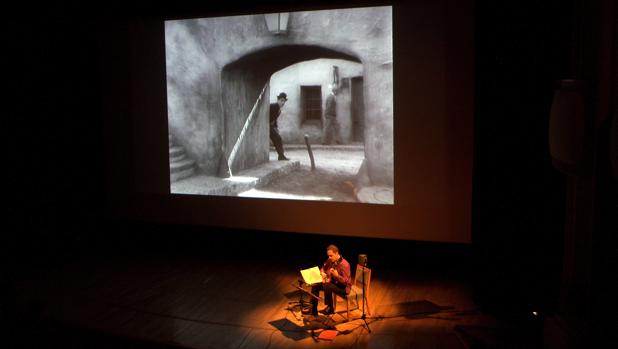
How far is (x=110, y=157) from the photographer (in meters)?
6.79

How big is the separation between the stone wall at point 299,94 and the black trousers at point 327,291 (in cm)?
172

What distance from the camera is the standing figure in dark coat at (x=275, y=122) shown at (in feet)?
19.6

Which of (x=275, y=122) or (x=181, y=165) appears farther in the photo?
(x=181, y=165)

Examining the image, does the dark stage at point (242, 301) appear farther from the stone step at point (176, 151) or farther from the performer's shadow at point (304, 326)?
the stone step at point (176, 151)

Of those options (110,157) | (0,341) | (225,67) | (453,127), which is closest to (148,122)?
(110,157)

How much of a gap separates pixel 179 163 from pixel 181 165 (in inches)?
1.3

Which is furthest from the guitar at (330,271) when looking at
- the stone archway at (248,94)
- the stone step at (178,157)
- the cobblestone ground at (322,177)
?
the stone step at (178,157)

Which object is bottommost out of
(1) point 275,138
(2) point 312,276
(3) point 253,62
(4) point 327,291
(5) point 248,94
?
(4) point 327,291

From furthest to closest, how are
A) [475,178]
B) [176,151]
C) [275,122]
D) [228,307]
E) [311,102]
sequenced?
[176,151]
[275,122]
[311,102]
[228,307]
[475,178]

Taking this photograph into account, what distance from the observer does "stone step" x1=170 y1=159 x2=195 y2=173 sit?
21.0 feet

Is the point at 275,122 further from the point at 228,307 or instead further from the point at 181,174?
the point at 228,307

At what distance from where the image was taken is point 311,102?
228 inches

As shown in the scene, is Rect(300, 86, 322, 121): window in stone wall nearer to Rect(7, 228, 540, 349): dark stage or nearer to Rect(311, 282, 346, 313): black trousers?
Rect(7, 228, 540, 349): dark stage

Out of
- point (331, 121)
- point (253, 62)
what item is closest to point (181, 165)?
point (253, 62)
